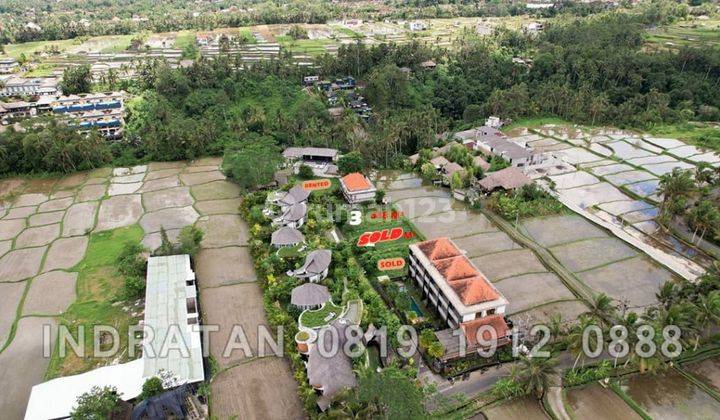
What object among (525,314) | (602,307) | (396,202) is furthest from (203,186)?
(602,307)

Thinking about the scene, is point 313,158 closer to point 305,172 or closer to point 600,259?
point 305,172

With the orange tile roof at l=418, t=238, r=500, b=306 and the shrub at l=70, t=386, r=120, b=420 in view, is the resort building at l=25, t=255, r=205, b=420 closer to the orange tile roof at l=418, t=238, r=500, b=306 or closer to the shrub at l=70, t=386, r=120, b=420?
the shrub at l=70, t=386, r=120, b=420

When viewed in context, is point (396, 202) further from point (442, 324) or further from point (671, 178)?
point (671, 178)

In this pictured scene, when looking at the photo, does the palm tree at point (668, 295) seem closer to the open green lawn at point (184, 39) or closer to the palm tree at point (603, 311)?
the palm tree at point (603, 311)

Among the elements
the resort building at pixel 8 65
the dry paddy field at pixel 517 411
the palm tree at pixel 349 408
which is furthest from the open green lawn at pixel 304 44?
the dry paddy field at pixel 517 411

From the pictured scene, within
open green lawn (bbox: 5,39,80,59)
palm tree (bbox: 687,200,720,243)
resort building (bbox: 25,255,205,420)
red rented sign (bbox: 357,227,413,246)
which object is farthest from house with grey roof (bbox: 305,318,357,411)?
open green lawn (bbox: 5,39,80,59)

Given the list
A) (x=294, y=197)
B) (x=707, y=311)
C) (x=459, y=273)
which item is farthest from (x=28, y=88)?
(x=707, y=311)

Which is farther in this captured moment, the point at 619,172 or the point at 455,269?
the point at 619,172
